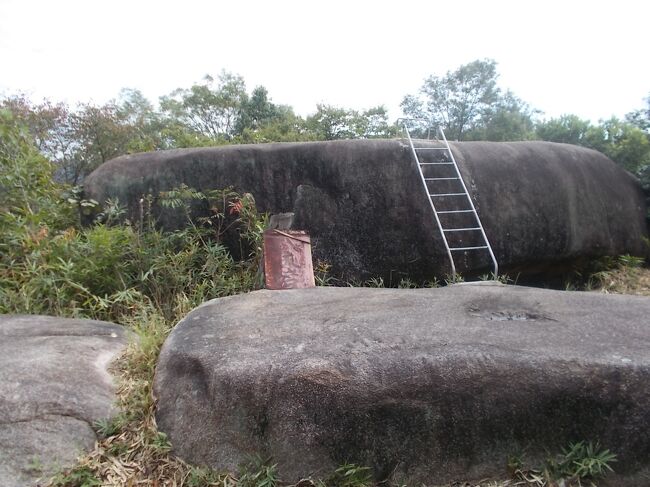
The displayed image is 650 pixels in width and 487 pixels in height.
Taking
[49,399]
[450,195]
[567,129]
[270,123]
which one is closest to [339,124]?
[270,123]

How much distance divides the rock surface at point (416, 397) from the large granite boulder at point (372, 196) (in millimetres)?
2566

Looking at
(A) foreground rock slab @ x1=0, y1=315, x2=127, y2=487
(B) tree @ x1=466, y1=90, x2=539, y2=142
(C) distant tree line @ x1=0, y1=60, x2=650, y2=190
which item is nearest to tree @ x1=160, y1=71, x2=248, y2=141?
(C) distant tree line @ x1=0, y1=60, x2=650, y2=190

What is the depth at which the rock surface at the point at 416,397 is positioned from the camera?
192 centimetres

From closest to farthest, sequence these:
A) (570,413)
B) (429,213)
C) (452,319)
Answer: (570,413) → (452,319) → (429,213)

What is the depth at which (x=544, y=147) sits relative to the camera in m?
5.92

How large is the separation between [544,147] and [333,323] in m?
4.54

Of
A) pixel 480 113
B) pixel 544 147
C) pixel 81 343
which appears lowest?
pixel 81 343

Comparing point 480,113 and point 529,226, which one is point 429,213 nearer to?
point 529,226

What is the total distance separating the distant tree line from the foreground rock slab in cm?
395

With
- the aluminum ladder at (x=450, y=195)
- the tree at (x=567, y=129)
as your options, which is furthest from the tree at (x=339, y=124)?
the aluminum ladder at (x=450, y=195)

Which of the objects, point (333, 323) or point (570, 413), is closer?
point (570, 413)

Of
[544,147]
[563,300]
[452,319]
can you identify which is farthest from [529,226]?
[452,319]

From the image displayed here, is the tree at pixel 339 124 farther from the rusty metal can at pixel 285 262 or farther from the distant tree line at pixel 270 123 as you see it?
the rusty metal can at pixel 285 262

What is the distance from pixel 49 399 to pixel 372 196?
136 inches
